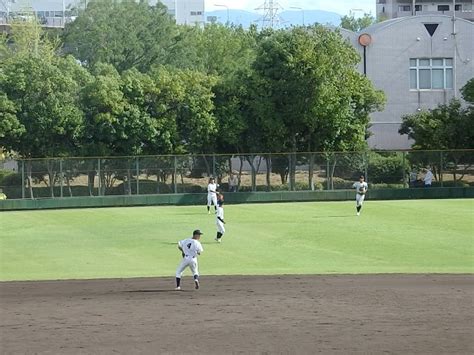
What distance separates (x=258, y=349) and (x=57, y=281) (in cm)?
1086

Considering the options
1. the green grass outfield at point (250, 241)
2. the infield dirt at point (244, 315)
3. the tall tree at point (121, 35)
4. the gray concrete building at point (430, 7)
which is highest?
the gray concrete building at point (430, 7)

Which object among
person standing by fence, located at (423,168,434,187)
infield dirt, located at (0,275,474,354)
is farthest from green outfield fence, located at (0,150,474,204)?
infield dirt, located at (0,275,474,354)

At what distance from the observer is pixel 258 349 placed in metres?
15.6

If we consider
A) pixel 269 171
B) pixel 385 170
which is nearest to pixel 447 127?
pixel 385 170

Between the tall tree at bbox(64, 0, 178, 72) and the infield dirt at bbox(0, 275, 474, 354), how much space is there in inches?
2367

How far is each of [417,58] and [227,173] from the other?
24.3 m

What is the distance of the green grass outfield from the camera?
27547mm

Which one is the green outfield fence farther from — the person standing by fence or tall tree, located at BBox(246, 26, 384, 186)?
tall tree, located at BBox(246, 26, 384, 186)

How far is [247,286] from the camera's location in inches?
923

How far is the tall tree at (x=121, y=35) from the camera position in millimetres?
83625

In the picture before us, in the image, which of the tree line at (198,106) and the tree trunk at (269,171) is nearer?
the tree line at (198,106)

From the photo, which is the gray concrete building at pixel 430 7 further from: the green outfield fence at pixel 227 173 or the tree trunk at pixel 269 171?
the tree trunk at pixel 269 171

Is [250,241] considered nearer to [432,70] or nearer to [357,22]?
[432,70]

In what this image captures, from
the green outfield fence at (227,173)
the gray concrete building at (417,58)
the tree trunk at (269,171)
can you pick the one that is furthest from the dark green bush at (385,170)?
the gray concrete building at (417,58)
